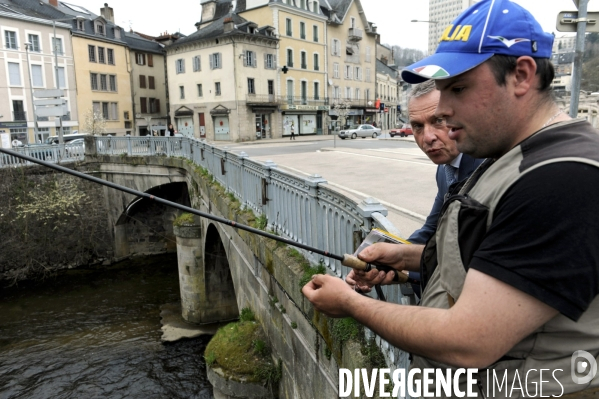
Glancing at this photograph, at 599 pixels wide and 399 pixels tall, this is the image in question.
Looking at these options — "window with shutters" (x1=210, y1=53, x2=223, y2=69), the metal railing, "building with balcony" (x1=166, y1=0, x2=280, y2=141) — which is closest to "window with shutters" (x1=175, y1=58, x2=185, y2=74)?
"building with balcony" (x1=166, y1=0, x2=280, y2=141)

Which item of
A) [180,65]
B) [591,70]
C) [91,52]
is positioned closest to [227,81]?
[180,65]

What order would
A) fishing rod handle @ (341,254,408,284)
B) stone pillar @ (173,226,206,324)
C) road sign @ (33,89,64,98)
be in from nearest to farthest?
fishing rod handle @ (341,254,408,284)
stone pillar @ (173,226,206,324)
road sign @ (33,89,64,98)

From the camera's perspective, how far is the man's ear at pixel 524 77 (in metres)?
1.30

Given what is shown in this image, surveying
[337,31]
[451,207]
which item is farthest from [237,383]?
[337,31]

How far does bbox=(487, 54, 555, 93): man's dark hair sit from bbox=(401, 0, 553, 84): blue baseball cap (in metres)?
0.02

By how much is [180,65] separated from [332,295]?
43725 millimetres

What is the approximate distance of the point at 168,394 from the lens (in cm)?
1180

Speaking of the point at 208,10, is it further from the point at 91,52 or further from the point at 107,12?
the point at 91,52

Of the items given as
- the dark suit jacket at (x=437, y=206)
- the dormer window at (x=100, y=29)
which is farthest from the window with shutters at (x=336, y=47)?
the dark suit jacket at (x=437, y=206)

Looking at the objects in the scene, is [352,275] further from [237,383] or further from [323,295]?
[237,383]

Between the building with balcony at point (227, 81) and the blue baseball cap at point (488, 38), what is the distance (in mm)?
38017

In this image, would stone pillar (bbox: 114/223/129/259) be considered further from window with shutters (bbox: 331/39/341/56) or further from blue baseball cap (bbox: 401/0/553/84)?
window with shutters (bbox: 331/39/341/56)

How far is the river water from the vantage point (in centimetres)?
1200

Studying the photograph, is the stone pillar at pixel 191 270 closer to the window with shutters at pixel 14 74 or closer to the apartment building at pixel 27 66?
the apartment building at pixel 27 66
